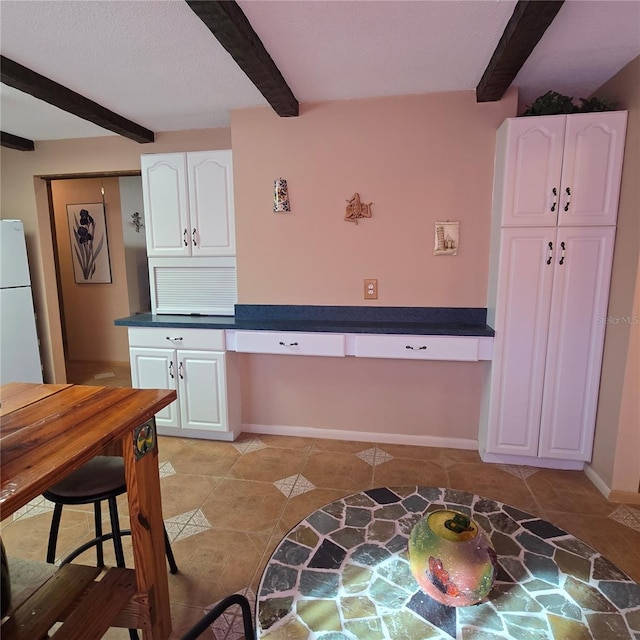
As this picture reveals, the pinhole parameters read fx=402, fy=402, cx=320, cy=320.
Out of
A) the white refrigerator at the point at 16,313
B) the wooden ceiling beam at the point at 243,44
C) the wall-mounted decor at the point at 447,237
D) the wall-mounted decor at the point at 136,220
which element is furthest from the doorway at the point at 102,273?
the wall-mounted decor at the point at 447,237

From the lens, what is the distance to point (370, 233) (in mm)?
2744

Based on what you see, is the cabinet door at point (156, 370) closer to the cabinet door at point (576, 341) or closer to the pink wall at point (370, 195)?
the pink wall at point (370, 195)

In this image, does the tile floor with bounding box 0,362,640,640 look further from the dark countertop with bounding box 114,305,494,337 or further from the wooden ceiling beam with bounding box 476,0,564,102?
the wooden ceiling beam with bounding box 476,0,564,102

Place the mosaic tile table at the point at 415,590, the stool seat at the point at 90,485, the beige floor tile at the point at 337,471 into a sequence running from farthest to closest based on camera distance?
the beige floor tile at the point at 337,471, the stool seat at the point at 90,485, the mosaic tile table at the point at 415,590

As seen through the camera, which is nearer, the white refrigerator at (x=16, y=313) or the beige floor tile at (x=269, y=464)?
the beige floor tile at (x=269, y=464)

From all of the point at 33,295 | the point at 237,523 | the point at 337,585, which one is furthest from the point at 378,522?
the point at 33,295

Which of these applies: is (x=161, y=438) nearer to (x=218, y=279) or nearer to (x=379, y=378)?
(x=218, y=279)

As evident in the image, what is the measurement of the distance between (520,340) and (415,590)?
187cm

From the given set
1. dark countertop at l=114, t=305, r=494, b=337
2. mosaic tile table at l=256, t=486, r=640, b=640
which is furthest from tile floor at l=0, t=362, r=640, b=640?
dark countertop at l=114, t=305, r=494, b=337

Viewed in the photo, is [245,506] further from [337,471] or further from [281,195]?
[281,195]

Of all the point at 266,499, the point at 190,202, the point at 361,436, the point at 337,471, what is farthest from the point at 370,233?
the point at 266,499

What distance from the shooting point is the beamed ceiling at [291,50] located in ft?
5.47

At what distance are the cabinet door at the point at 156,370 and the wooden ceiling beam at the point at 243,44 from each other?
6.00 ft

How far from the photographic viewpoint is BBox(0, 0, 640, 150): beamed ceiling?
1666 millimetres
